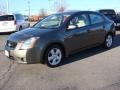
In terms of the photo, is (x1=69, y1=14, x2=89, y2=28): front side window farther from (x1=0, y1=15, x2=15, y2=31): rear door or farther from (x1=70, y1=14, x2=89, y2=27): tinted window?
(x1=0, y1=15, x2=15, y2=31): rear door

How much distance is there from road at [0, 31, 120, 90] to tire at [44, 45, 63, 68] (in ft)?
0.56

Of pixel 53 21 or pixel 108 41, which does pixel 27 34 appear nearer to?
pixel 53 21

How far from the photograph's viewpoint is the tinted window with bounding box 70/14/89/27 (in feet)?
28.2

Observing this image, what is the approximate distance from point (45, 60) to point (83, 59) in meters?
1.57

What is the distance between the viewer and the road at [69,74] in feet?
20.0

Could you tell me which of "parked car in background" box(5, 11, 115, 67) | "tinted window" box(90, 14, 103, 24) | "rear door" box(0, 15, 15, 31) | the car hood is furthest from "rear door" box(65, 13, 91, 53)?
"rear door" box(0, 15, 15, 31)

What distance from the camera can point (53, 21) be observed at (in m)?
8.77

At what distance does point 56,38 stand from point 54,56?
0.52 metres

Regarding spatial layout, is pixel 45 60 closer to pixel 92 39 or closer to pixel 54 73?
pixel 54 73

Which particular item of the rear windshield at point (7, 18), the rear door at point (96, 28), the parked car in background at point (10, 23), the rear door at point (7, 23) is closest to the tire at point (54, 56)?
the rear door at point (96, 28)

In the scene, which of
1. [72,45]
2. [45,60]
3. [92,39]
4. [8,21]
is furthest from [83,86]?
[8,21]

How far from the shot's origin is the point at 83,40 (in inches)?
345

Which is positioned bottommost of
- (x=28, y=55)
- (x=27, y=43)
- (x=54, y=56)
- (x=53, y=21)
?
(x=54, y=56)

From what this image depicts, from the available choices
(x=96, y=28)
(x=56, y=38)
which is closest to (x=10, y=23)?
(x=96, y=28)
